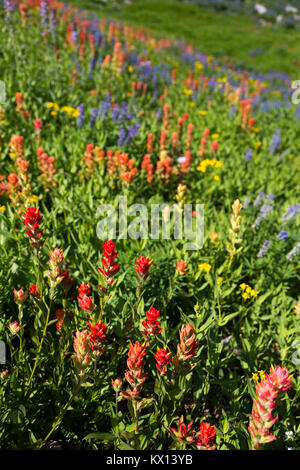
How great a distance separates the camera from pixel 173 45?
13211 millimetres

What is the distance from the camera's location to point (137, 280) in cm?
261

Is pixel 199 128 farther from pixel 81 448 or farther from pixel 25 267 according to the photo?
pixel 81 448

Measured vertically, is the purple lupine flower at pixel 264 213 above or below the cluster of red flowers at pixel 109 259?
below

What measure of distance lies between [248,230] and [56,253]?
255 centimetres

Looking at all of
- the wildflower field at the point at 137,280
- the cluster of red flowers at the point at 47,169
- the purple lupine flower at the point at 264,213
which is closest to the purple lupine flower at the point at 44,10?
the wildflower field at the point at 137,280

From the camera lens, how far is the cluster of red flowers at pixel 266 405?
1246mm

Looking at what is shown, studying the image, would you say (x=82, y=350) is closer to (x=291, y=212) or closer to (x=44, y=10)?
(x=291, y=212)

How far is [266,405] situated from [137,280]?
1511 millimetres

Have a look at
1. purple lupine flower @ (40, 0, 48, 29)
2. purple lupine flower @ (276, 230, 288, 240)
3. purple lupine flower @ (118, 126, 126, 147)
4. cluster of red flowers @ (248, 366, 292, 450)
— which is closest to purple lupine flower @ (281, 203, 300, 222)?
purple lupine flower @ (276, 230, 288, 240)

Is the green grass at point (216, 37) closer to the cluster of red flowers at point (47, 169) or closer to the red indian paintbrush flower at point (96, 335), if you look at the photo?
the cluster of red flowers at point (47, 169)

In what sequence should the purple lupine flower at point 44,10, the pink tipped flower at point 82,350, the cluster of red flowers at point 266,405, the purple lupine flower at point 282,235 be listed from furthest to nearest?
the purple lupine flower at point 44,10
the purple lupine flower at point 282,235
the pink tipped flower at point 82,350
the cluster of red flowers at point 266,405
